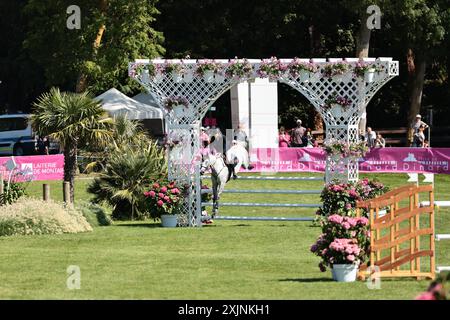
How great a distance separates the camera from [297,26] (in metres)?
55.6

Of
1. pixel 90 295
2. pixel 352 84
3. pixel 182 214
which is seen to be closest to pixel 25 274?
pixel 90 295

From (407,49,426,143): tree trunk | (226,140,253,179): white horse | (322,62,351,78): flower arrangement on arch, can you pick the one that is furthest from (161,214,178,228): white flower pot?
(407,49,426,143): tree trunk

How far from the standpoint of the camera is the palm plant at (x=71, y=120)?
1199 inches

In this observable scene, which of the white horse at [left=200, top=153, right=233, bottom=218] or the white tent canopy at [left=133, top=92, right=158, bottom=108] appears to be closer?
the white horse at [left=200, top=153, right=233, bottom=218]

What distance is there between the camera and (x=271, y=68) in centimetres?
2675

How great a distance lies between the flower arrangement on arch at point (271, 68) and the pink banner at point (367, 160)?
48.5ft

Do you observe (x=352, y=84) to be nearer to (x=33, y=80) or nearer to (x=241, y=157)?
(x=241, y=157)

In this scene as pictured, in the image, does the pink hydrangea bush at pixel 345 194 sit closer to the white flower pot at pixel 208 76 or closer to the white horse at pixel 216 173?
the white horse at pixel 216 173

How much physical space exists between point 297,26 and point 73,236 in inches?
1286

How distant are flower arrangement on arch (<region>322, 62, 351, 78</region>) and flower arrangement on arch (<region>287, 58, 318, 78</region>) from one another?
0.27 m

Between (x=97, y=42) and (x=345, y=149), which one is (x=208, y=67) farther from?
(x=97, y=42)

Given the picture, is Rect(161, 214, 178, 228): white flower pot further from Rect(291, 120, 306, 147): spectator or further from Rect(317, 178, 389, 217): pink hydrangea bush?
Rect(291, 120, 306, 147): spectator

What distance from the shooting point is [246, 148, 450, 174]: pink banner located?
136 feet

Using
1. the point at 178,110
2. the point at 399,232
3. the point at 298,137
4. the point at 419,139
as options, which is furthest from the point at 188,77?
the point at 419,139
